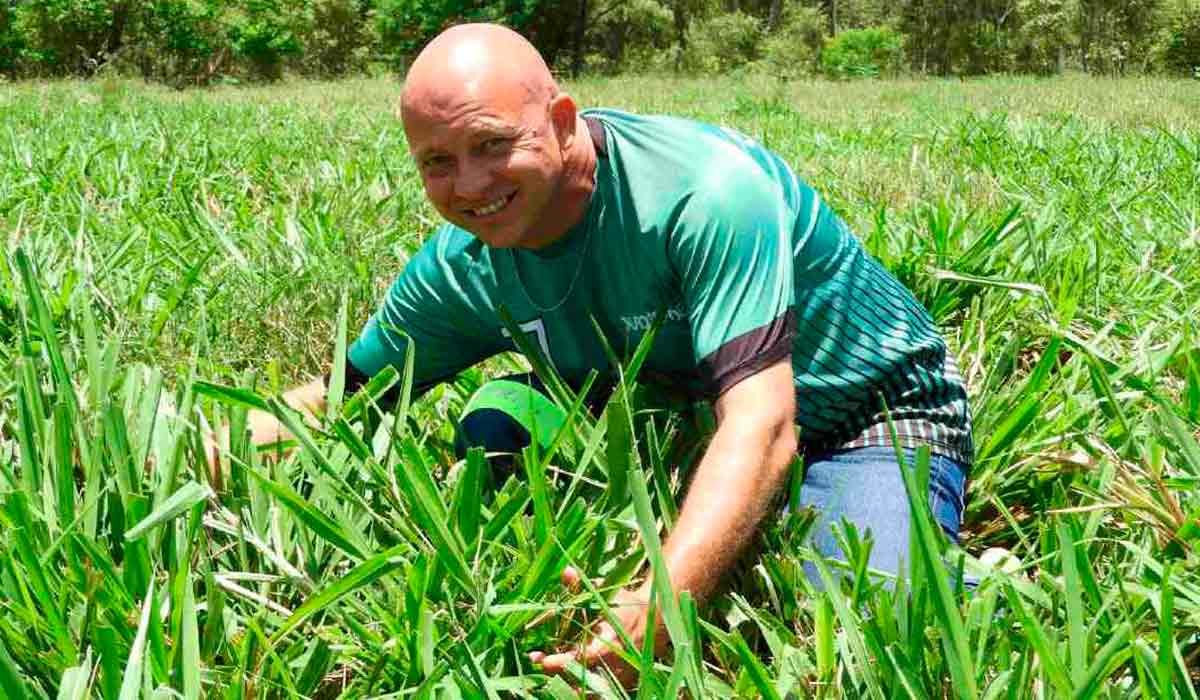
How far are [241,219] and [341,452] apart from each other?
7.07ft

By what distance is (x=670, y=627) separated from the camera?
1.32 m

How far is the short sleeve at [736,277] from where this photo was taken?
1.80 m

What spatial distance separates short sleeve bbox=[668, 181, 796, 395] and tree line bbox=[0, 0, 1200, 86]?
79.2 feet

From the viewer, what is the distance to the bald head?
74.0 inches

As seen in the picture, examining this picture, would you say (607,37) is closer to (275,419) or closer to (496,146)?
(275,419)

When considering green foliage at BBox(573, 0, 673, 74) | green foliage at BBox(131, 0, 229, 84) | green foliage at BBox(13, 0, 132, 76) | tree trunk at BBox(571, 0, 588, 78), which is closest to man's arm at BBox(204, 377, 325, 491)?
green foliage at BBox(131, 0, 229, 84)

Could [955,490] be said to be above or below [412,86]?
below

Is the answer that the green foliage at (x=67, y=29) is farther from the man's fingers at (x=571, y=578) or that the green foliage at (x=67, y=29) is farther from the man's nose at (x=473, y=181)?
the man's fingers at (x=571, y=578)

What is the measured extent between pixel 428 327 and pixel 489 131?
0.56 meters

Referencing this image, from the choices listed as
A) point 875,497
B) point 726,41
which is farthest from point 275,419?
point 726,41

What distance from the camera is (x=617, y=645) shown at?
1532mm

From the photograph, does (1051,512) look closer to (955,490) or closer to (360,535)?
(955,490)

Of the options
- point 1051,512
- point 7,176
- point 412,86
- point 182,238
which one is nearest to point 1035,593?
point 1051,512

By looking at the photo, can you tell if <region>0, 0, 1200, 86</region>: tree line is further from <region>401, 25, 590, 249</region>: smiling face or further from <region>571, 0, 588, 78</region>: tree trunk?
<region>401, 25, 590, 249</region>: smiling face
